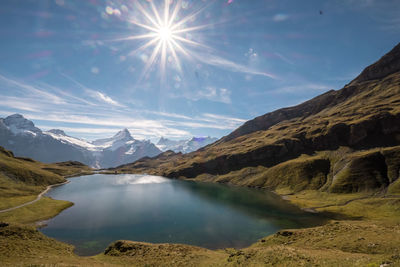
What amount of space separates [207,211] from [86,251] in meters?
51.9

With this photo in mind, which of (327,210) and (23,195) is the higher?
(327,210)

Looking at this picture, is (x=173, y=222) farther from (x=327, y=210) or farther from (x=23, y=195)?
(x=23, y=195)

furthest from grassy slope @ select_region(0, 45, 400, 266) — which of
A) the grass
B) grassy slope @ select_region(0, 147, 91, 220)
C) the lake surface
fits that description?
the lake surface

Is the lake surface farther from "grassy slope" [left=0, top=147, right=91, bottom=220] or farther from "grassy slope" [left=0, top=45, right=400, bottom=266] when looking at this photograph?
"grassy slope" [left=0, top=45, right=400, bottom=266]

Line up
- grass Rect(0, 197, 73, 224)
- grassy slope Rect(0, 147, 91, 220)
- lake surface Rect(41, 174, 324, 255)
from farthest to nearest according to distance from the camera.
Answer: grassy slope Rect(0, 147, 91, 220)
grass Rect(0, 197, 73, 224)
lake surface Rect(41, 174, 324, 255)

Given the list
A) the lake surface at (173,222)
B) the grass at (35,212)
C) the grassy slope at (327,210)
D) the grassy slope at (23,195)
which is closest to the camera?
the grassy slope at (327,210)

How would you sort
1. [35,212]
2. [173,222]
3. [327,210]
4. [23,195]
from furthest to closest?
[23,195]
[327,210]
[35,212]
[173,222]

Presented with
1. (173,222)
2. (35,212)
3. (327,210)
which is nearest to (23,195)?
(35,212)

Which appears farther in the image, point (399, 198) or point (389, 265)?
point (399, 198)

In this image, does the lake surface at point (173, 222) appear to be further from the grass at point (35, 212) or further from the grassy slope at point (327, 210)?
the grassy slope at point (327, 210)

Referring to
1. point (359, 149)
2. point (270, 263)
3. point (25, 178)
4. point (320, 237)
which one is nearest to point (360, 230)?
point (320, 237)

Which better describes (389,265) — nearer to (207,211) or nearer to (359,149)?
(207,211)

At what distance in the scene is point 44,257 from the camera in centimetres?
3256

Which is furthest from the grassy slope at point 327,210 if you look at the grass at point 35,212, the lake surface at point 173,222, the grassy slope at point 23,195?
A: the lake surface at point 173,222
